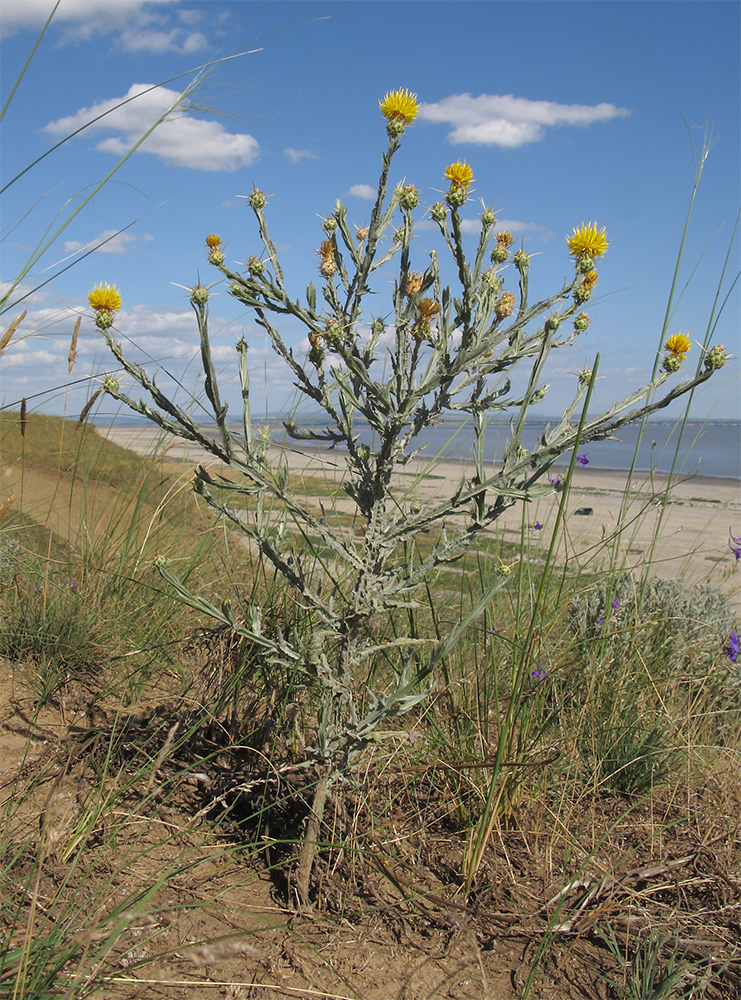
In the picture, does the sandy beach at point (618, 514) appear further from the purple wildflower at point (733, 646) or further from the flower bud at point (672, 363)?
the flower bud at point (672, 363)

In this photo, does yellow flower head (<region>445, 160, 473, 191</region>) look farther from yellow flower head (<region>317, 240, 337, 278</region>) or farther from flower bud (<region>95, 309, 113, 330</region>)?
flower bud (<region>95, 309, 113, 330</region>)

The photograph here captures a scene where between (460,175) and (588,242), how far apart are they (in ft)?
1.04

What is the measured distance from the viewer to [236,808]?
2074 millimetres

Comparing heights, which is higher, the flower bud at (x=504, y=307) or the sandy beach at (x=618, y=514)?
the flower bud at (x=504, y=307)

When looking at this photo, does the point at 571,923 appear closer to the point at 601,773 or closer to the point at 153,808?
the point at 601,773

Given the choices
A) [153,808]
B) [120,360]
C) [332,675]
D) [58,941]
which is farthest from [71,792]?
[120,360]

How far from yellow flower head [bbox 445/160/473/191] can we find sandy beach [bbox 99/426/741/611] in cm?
90

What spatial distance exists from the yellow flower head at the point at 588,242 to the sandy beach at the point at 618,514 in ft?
3.01

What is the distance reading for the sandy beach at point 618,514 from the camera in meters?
3.03

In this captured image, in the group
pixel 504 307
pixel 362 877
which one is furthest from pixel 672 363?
pixel 362 877

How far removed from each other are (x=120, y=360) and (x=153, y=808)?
132 cm

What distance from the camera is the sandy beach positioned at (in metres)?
3.03

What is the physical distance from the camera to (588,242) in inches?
61.6

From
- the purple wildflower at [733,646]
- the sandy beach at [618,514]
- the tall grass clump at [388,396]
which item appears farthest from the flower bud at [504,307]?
the purple wildflower at [733,646]
